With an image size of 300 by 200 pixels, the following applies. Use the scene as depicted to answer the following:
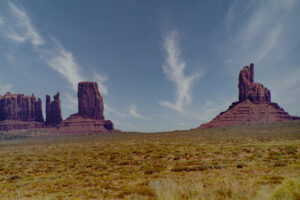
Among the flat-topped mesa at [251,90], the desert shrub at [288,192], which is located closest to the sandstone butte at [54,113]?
the flat-topped mesa at [251,90]

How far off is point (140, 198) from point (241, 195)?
3119 millimetres

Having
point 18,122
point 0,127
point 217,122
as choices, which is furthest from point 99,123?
point 217,122

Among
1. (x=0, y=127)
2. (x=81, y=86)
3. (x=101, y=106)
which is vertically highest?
(x=81, y=86)

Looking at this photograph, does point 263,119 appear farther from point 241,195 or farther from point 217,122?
point 241,195

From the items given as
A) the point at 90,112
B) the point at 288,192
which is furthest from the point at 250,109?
the point at 90,112

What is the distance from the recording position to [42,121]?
502 ft

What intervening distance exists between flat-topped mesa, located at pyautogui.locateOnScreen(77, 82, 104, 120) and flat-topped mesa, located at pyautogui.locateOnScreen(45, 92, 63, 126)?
63.7ft

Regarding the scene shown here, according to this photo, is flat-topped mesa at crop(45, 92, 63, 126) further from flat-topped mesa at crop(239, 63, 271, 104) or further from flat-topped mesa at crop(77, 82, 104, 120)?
flat-topped mesa at crop(239, 63, 271, 104)

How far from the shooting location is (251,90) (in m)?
128

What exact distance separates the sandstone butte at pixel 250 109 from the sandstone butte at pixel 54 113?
9608 cm

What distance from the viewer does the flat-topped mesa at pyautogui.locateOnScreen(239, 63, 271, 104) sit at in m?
124

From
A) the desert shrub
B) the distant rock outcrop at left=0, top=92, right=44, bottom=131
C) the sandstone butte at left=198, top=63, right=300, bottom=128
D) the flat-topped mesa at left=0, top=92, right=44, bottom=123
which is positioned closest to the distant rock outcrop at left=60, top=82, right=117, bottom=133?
the distant rock outcrop at left=0, top=92, right=44, bottom=131

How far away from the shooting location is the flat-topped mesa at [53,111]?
14762cm

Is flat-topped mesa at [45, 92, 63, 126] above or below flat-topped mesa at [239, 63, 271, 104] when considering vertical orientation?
below
